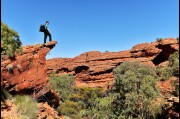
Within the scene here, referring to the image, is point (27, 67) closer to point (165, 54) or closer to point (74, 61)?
point (165, 54)

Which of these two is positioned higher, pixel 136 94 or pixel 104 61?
pixel 104 61

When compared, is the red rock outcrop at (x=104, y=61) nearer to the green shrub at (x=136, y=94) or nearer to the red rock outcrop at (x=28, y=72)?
the green shrub at (x=136, y=94)

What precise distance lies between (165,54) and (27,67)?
44.9 meters

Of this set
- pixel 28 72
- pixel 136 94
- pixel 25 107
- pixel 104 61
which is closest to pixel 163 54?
pixel 104 61

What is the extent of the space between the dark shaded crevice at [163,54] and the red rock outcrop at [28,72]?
41.2 meters

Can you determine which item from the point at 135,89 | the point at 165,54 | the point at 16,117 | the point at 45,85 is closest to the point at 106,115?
the point at 135,89

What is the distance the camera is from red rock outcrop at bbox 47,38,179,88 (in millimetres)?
67625

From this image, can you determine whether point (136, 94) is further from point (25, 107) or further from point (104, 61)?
point (104, 61)

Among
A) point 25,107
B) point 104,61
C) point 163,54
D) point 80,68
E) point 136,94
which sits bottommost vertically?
point 136,94

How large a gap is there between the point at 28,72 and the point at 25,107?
4364 mm

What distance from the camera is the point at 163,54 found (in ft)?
221

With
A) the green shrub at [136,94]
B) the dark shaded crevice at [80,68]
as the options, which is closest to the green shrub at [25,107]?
the green shrub at [136,94]

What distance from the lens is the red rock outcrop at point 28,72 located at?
24703 millimetres

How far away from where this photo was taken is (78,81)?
75062 millimetres
